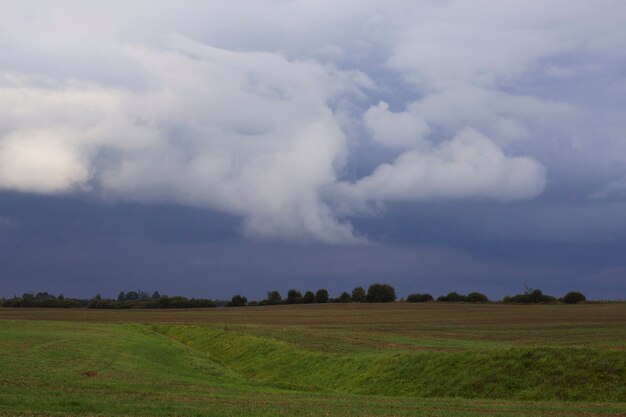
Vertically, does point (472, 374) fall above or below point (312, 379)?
above

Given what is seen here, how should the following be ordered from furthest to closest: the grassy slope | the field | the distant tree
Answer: the distant tree → the grassy slope → the field

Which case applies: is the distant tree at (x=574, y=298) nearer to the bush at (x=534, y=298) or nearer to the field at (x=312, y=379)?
the bush at (x=534, y=298)

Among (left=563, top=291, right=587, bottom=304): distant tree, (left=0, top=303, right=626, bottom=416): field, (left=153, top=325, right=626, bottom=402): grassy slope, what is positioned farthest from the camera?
(left=563, top=291, right=587, bottom=304): distant tree

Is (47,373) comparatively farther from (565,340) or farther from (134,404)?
(565,340)

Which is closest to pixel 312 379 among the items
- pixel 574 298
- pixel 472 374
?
pixel 472 374

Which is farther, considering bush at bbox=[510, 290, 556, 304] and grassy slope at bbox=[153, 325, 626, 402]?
bush at bbox=[510, 290, 556, 304]

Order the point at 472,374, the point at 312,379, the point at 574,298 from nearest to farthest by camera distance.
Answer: the point at 472,374, the point at 312,379, the point at 574,298

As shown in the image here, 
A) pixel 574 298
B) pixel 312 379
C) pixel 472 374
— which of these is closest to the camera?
pixel 472 374

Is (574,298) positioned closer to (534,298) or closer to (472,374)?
(534,298)

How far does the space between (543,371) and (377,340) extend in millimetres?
28472

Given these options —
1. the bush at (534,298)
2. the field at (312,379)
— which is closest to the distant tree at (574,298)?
the bush at (534,298)

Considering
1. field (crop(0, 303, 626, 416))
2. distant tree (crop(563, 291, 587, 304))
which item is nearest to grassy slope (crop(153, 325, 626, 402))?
field (crop(0, 303, 626, 416))

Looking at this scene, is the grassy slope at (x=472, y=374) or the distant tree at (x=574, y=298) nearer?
the grassy slope at (x=472, y=374)

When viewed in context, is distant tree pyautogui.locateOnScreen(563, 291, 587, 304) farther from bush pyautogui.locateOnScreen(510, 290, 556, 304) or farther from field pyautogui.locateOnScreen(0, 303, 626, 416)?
field pyautogui.locateOnScreen(0, 303, 626, 416)
